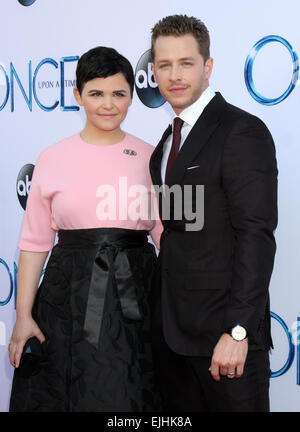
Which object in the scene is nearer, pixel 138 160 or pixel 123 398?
pixel 123 398

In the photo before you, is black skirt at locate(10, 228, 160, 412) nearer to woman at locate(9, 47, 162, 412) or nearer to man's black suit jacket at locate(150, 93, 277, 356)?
woman at locate(9, 47, 162, 412)

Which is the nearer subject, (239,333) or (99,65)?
(239,333)

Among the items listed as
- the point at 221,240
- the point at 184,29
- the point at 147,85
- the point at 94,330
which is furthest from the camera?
the point at 147,85

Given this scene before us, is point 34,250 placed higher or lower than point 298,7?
lower

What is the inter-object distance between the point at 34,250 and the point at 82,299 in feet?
0.94

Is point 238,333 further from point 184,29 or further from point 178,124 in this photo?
point 184,29

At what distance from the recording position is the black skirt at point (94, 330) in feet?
6.19

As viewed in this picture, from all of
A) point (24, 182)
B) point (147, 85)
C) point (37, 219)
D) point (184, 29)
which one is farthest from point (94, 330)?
point (24, 182)

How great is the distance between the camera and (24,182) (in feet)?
10.0

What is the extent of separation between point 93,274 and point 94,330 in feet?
0.61
